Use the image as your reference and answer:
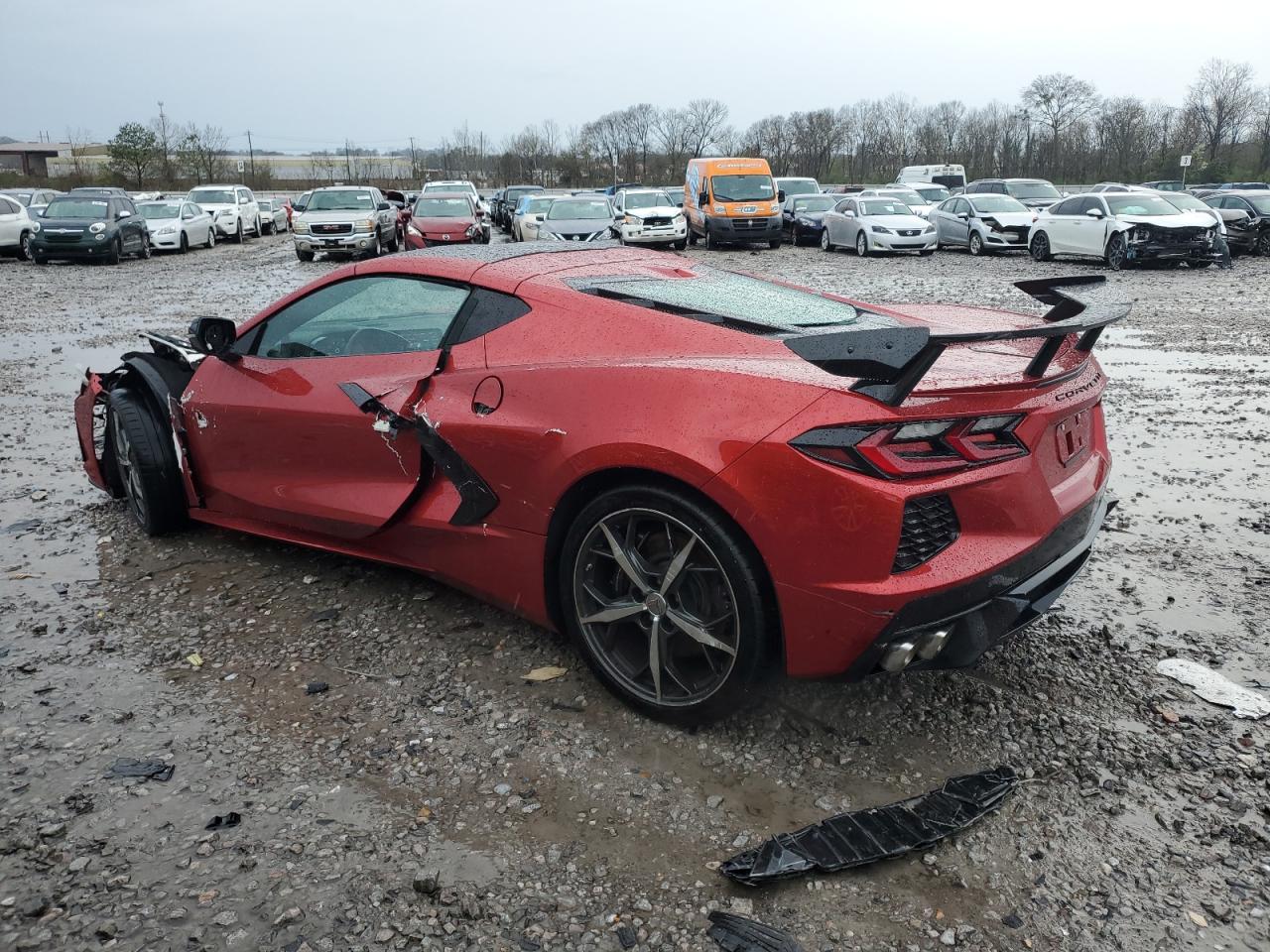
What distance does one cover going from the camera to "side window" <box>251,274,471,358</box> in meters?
3.74

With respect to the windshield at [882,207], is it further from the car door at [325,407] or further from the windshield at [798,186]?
the car door at [325,407]

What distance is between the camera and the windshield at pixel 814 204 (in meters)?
28.5

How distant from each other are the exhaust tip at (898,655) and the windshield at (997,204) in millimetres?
23119

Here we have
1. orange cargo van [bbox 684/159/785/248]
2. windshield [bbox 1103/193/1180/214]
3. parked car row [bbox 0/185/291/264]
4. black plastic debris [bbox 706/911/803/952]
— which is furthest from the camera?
orange cargo van [bbox 684/159/785/248]

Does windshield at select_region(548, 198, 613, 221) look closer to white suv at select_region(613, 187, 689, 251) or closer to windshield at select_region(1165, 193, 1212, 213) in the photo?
white suv at select_region(613, 187, 689, 251)

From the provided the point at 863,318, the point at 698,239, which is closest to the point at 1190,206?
the point at 698,239

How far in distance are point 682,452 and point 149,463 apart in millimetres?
3098

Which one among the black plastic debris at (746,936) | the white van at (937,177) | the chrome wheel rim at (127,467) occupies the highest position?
the white van at (937,177)

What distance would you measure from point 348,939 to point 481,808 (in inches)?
21.9

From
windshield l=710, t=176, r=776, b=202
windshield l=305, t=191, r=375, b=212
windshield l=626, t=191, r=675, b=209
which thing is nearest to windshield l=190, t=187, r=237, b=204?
windshield l=305, t=191, r=375, b=212

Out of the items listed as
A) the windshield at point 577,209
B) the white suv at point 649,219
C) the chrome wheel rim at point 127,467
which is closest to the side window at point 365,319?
the chrome wheel rim at point 127,467

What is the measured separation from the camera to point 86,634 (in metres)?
3.97

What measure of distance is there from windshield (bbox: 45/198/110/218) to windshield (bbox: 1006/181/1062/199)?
895 inches

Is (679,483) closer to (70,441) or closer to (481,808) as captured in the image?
(481,808)
